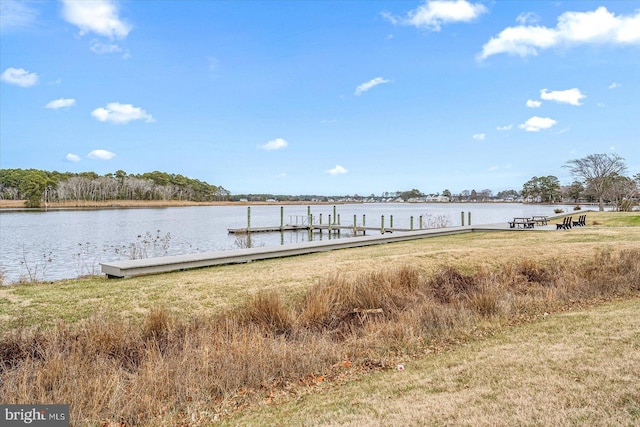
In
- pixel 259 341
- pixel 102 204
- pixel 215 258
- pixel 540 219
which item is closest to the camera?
pixel 259 341

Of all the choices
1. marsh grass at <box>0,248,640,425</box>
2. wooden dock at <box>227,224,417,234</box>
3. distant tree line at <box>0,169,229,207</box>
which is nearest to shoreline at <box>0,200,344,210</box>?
distant tree line at <box>0,169,229,207</box>

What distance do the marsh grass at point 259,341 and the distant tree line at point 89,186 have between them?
83288mm

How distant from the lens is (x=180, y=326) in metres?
5.71

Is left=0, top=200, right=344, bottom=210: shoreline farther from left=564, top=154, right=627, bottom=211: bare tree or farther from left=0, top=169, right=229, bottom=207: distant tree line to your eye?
left=564, top=154, right=627, bottom=211: bare tree

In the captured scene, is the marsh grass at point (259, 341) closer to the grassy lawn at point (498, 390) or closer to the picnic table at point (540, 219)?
the grassy lawn at point (498, 390)

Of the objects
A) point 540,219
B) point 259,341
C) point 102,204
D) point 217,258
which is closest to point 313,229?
point 540,219

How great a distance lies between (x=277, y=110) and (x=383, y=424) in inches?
1512

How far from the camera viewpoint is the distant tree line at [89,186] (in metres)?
75.9

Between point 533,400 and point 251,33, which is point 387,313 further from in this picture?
point 251,33

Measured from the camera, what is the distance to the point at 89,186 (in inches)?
3209

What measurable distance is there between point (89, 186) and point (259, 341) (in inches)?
3544

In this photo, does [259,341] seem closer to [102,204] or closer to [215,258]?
[215,258]

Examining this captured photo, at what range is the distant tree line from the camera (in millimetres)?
75850

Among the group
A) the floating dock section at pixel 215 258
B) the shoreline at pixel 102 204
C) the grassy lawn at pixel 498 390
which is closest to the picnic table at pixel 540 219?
the floating dock section at pixel 215 258
